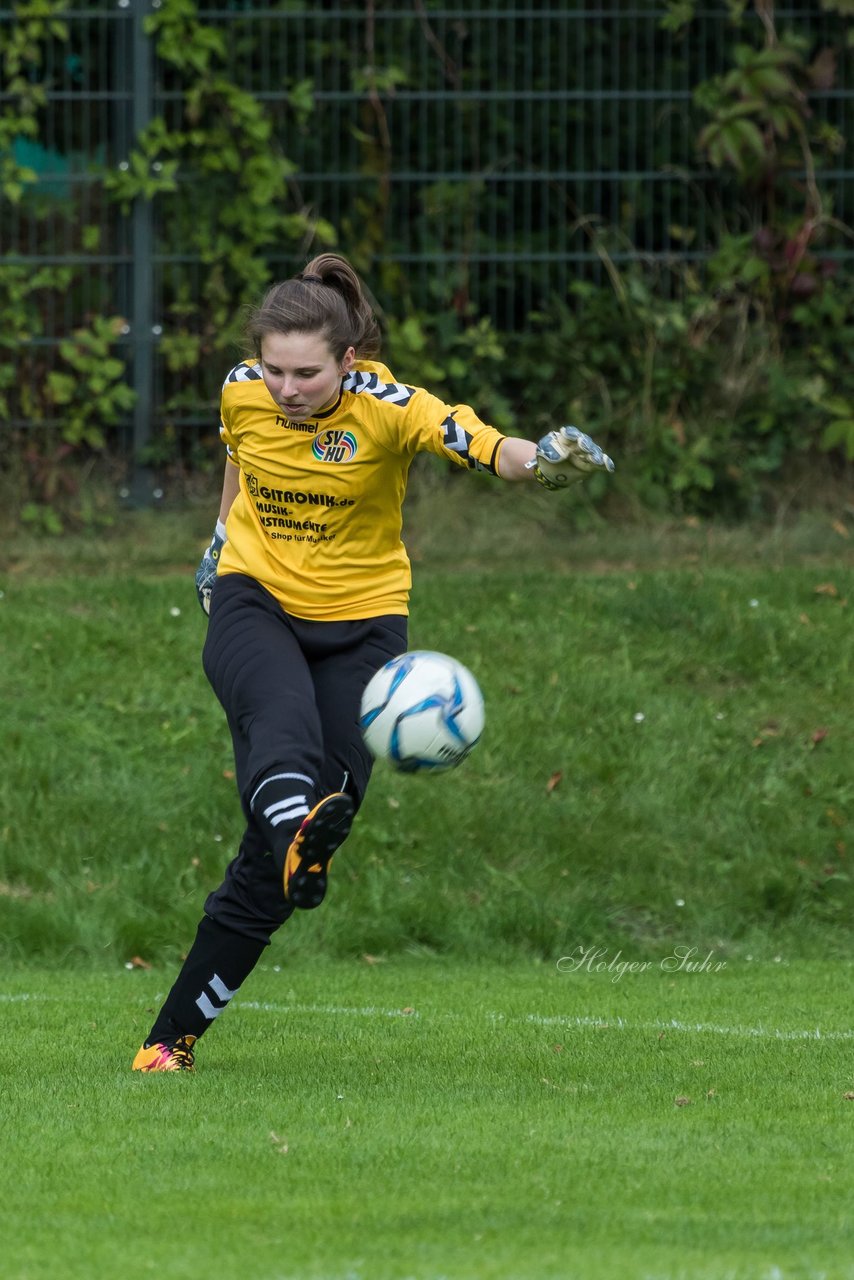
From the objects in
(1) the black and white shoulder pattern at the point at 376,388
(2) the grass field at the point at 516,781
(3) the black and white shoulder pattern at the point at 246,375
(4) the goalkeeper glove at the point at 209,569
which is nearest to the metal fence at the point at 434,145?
(2) the grass field at the point at 516,781

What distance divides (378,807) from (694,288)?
468 centimetres

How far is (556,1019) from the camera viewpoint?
263 inches

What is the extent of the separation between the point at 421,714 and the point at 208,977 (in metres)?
1.10

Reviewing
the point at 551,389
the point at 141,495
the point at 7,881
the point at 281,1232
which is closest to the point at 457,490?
the point at 551,389

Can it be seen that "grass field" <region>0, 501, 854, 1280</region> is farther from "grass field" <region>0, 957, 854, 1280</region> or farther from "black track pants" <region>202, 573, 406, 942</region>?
"black track pants" <region>202, 573, 406, 942</region>

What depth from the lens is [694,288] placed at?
12.2 metres

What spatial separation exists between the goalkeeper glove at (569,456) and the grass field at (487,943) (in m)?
1.59

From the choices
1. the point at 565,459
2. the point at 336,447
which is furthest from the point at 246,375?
the point at 565,459

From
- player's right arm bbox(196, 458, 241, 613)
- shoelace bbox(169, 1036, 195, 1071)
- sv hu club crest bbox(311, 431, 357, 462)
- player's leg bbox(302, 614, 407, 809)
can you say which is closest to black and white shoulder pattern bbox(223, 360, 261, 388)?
player's right arm bbox(196, 458, 241, 613)

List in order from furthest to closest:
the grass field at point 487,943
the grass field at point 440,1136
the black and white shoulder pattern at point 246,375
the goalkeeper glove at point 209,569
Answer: the goalkeeper glove at point 209,569, the black and white shoulder pattern at point 246,375, the grass field at point 487,943, the grass field at point 440,1136

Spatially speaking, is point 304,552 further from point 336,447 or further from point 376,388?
point 376,388

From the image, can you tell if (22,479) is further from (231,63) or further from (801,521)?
(801,521)

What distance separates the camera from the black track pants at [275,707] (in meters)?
5.13

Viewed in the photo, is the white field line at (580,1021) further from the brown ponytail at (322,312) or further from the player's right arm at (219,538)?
the brown ponytail at (322,312)
